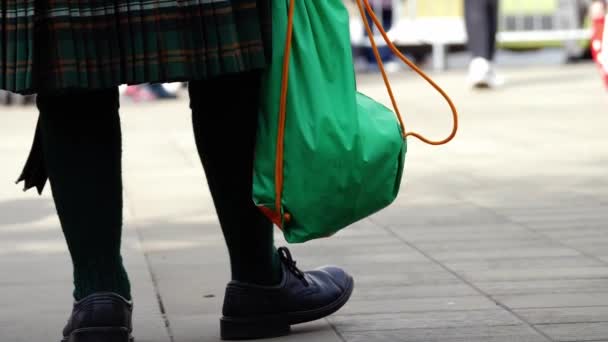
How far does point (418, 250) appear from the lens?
14.6 feet

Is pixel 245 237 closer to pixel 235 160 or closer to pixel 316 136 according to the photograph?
pixel 235 160

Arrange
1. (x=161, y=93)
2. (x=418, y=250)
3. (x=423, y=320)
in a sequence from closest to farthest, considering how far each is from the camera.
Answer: (x=423, y=320) < (x=418, y=250) < (x=161, y=93)

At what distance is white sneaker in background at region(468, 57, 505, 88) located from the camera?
12.2 metres

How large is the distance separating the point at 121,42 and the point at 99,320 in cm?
54

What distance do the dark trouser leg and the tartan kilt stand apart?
9837mm

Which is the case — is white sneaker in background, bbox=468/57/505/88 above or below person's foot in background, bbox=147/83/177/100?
above

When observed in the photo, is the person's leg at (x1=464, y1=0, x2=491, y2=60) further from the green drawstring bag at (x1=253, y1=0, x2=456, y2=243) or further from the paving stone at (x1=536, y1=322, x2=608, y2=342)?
the green drawstring bag at (x1=253, y1=0, x2=456, y2=243)

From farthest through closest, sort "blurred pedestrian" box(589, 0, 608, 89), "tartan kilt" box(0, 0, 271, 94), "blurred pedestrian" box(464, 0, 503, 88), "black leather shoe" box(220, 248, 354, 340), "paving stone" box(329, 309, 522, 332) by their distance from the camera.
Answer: "blurred pedestrian" box(464, 0, 503, 88)
"blurred pedestrian" box(589, 0, 608, 89)
"paving stone" box(329, 309, 522, 332)
"black leather shoe" box(220, 248, 354, 340)
"tartan kilt" box(0, 0, 271, 94)

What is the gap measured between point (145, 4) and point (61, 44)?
0.17 metres

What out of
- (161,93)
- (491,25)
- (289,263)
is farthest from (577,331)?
(161,93)

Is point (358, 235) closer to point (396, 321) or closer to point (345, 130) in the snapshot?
point (396, 321)

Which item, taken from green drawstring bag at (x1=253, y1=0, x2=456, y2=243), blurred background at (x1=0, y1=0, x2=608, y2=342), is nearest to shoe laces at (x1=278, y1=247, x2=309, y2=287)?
blurred background at (x1=0, y1=0, x2=608, y2=342)

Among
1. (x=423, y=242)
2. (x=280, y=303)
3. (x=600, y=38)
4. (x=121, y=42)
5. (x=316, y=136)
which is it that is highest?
(x=121, y=42)

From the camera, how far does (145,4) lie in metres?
2.74
